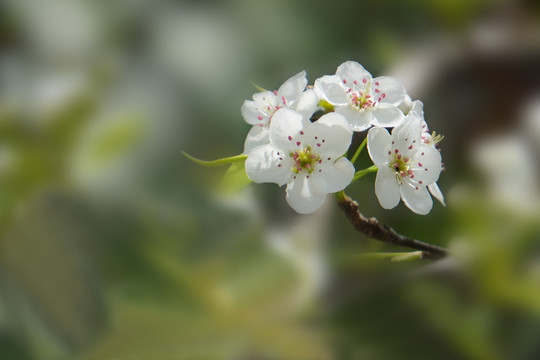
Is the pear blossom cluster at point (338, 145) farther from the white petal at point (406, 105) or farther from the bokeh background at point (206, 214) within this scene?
the bokeh background at point (206, 214)

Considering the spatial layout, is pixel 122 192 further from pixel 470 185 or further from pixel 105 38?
pixel 470 185

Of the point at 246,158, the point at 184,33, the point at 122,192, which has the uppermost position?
the point at 184,33

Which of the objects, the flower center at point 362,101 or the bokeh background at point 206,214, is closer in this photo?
the flower center at point 362,101

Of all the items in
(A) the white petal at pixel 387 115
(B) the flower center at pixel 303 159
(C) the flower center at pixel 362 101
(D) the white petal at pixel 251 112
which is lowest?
(B) the flower center at pixel 303 159

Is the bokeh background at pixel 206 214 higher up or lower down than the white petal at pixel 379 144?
higher up

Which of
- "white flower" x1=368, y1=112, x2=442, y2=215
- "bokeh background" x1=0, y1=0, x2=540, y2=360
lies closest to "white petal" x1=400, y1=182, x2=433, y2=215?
"white flower" x1=368, y1=112, x2=442, y2=215

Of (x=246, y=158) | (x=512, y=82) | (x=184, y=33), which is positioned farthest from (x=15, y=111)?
(x=512, y=82)

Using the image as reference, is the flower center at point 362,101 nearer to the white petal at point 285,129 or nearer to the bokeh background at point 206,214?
the white petal at point 285,129

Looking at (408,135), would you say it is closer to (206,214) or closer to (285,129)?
(285,129)

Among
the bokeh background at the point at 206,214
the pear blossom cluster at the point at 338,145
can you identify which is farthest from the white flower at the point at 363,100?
the bokeh background at the point at 206,214
